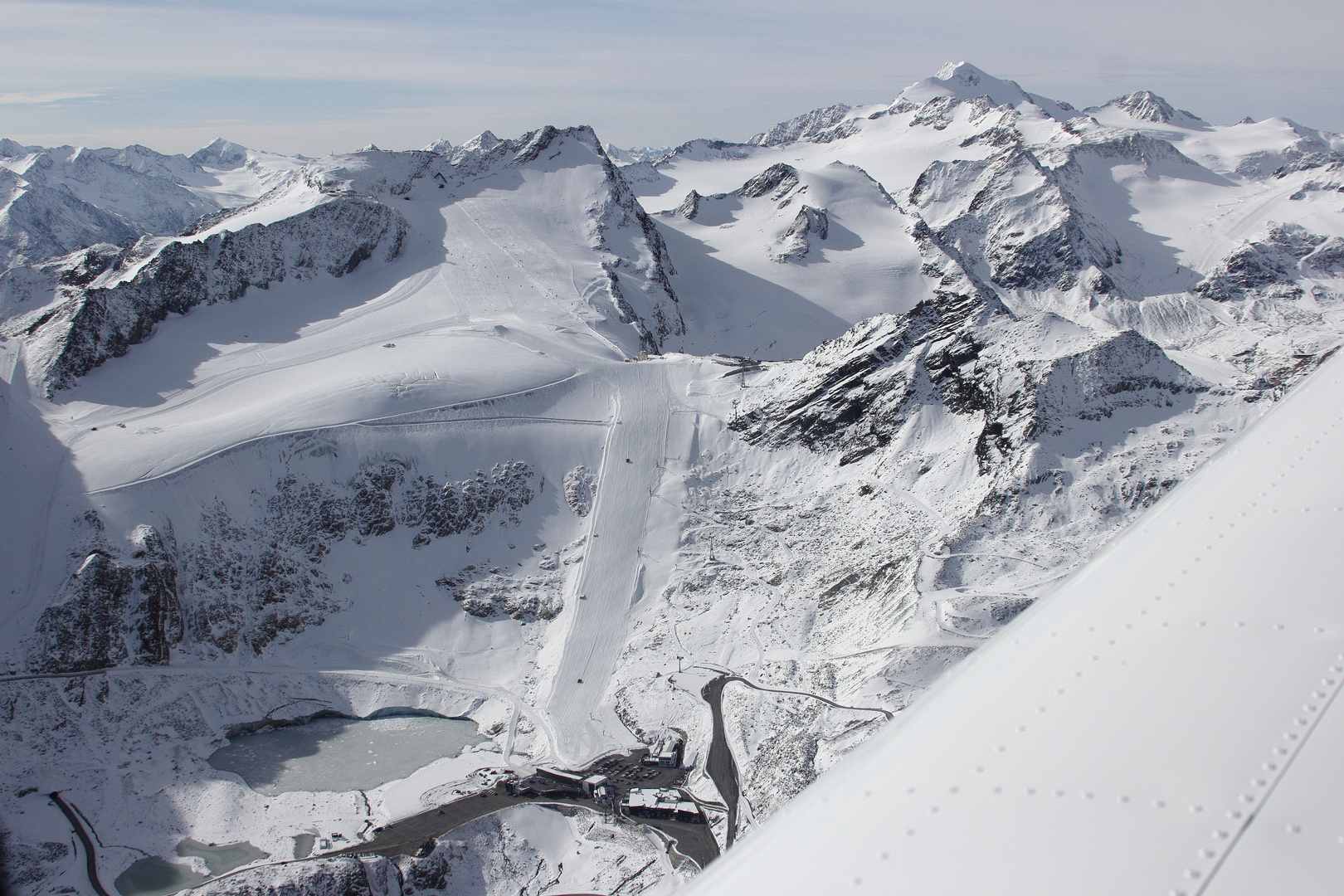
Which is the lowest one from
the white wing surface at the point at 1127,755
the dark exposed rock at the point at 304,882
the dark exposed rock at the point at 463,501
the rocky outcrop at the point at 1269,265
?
the dark exposed rock at the point at 304,882

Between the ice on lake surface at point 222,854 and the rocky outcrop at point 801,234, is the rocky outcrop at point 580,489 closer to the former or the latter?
the ice on lake surface at point 222,854

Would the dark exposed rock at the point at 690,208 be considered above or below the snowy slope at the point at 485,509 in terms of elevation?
above

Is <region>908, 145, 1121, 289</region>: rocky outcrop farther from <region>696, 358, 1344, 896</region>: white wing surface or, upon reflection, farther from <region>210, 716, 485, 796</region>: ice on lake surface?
<region>696, 358, 1344, 896</region>: white wing surface

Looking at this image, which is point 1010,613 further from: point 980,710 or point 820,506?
point 980,710

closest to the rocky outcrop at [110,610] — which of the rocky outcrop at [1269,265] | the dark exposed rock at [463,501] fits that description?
the dark exposed rock at [463,501]

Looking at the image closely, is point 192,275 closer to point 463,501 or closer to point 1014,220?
point 463,501

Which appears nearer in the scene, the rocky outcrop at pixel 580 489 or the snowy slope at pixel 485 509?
the snowy slope at pixel 485 509

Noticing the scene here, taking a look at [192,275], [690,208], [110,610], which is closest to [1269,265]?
[690,208]

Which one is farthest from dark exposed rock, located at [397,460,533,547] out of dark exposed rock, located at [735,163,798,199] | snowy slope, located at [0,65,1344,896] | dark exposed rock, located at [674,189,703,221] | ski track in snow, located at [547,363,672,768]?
dark exposed rock, located at [735,163,798,199]
